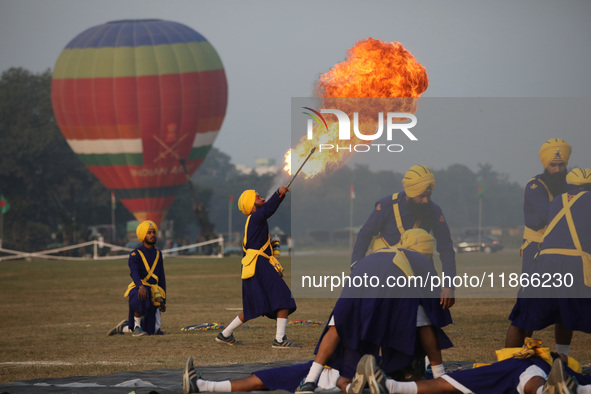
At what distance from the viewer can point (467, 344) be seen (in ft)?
50.1

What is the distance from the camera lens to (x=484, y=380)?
31.3ft

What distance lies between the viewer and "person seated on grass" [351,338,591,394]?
930 centimetres

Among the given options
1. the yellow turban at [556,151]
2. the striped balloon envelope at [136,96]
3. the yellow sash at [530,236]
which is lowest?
the yellow sash at [530,236]

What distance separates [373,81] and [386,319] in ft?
25.1

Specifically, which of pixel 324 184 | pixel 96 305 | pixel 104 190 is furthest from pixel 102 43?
pixel 324 184

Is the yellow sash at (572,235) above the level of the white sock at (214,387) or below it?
above

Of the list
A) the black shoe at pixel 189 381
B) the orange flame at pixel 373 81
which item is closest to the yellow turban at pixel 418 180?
the black shoe at pixel 189 381

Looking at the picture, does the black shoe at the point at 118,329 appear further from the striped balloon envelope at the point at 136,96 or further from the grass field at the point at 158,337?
the striped balloon envelope at the point at 136,96

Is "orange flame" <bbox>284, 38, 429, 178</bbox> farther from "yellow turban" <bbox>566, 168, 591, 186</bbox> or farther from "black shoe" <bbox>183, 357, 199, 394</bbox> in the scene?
"black shoe" <bbox>183, 357, 199, 394</bbox>

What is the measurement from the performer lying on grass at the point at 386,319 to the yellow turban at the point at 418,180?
0.92 meters

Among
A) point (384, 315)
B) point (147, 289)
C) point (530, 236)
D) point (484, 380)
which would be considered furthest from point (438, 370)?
point (147, 289)

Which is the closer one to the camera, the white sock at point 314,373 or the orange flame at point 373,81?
the white sock at point 314,373

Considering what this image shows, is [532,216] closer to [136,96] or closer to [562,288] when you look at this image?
[562,288]

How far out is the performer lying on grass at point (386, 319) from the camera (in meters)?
9.77
